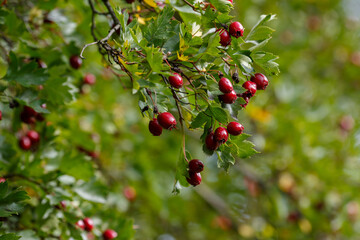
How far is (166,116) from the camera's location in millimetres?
1200

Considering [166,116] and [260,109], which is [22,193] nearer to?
[166,116]

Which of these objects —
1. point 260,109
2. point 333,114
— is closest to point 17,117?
point 260,109

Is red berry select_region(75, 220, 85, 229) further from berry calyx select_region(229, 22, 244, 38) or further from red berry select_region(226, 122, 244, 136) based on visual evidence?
berry calyx select_region(229, 22, 244, 38)

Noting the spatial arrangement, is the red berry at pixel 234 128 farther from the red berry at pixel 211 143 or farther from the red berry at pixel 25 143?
the red berry at pixel 25 143

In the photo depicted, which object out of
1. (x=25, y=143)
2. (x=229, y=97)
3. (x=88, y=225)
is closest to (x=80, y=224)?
(x=88, y=225)

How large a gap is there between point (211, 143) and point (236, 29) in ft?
1.18

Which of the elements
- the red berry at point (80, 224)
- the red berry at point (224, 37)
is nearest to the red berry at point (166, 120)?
the red berry at point (224, 37)

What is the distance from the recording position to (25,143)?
1.86 m

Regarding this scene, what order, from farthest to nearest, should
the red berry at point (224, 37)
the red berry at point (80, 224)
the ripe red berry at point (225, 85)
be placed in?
the red berry at point (80, 224) < the red berry at point (224, 37) < the ripe red berry at point (225, 85)

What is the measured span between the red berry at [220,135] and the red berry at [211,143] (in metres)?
0.02

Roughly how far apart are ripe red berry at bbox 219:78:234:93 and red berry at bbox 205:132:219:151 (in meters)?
0.16

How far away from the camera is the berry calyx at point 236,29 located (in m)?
1.19

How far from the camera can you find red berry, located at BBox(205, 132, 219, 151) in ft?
3.93

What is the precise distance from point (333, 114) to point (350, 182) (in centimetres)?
81
